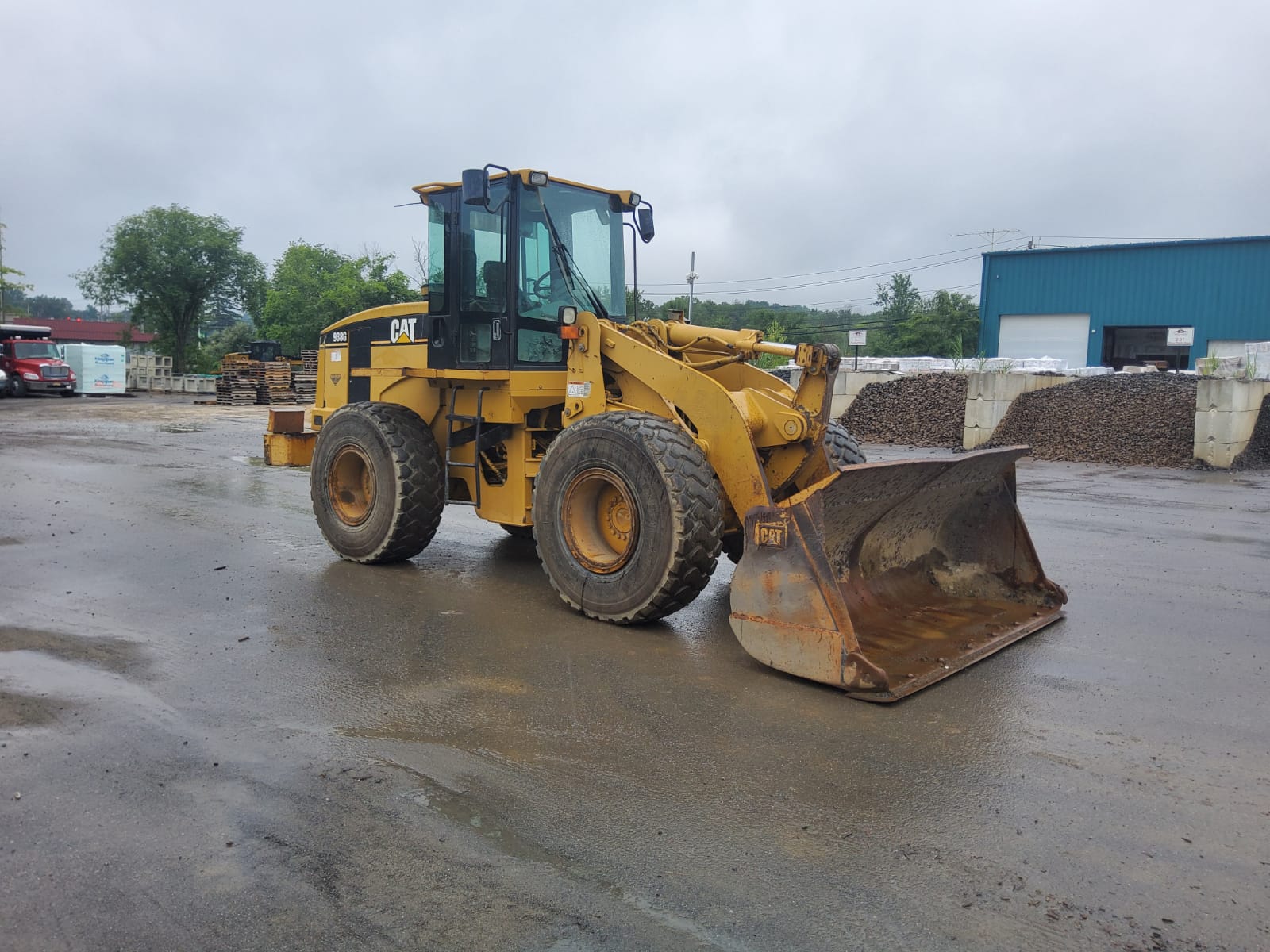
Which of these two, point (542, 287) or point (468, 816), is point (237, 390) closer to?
point (542, 287)

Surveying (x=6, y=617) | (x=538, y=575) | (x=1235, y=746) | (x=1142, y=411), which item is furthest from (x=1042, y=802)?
(x=1142, y=411)

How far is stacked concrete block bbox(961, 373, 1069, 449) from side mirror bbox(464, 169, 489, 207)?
14742 millimetres

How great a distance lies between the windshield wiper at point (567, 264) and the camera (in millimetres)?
7098

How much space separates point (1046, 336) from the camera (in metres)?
36.6

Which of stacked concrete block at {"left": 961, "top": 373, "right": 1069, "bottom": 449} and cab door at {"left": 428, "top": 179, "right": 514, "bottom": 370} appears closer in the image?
cab door at {"left": 428, "top": 179, "right": 514, "bottom": 370}

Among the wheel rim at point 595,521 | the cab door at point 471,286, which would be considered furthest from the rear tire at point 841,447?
the cab door at point 471,286

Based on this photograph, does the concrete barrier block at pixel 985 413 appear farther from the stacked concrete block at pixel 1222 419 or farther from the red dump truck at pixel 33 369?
the red dump truck at pixel 33 369

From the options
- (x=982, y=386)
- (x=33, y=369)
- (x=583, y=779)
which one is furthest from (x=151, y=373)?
(x=583, y=779)

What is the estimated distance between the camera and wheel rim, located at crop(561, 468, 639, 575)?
20.1ft

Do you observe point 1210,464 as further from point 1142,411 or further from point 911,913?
point 911,913

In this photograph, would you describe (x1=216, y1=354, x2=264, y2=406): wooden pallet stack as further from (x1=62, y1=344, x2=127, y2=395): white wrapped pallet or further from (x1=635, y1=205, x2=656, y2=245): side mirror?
(x1=635, y1=205, x2=656, y2=245): side mirror

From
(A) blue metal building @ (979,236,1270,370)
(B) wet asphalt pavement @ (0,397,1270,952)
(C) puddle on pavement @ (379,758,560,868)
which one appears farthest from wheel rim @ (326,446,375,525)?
(A) blue metal building @ (979,236,1270,370)

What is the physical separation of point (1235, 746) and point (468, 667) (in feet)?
12.1

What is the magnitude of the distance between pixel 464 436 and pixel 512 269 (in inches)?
57.2
